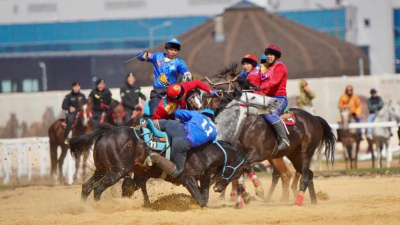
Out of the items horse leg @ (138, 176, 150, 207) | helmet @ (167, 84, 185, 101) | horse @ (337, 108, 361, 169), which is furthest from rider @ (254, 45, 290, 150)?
horse @ (337, 108, 361, 169)

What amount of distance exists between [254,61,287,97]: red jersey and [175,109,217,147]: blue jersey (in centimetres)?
158

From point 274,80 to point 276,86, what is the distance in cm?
23

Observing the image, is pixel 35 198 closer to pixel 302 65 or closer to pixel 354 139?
pixel 354 139

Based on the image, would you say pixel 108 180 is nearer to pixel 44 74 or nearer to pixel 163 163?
pixel 163 163

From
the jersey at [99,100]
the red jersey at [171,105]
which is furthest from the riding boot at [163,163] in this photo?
the jersey at [99,100]

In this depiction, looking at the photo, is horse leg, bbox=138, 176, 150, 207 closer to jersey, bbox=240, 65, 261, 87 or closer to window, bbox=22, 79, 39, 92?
jersey, bbox=240, 65, 261, 87

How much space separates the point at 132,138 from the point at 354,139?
13.6m

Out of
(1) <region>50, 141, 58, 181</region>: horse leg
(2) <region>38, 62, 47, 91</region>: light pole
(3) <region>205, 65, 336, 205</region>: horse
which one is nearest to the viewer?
(3) <region>205, 65, 336, 205</region>: horse

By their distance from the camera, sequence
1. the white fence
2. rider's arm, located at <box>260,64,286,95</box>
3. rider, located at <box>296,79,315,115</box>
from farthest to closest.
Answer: rider, located at <box>296,79,315,115</box>
the white fence
rider's arm, located at <box>260,64,286,95</box>

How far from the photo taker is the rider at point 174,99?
11.8 meters

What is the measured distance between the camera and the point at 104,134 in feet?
39.3

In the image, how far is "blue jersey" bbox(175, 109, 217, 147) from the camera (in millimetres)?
11636

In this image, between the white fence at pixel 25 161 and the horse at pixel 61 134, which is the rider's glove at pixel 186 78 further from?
the white fence at pixel 25 161

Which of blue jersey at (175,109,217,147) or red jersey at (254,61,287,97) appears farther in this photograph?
red jersey at (254,61,287,97)
